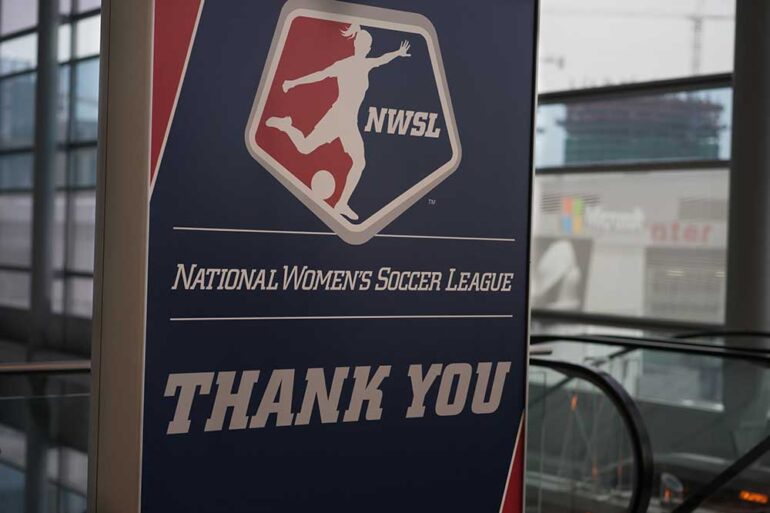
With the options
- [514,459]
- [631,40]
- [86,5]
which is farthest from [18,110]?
[514,459]

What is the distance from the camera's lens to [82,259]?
1534 cm

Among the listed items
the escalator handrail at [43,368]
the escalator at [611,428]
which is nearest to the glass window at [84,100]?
the escalator at [611,428]

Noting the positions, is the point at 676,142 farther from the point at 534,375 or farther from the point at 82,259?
the point at 82,259

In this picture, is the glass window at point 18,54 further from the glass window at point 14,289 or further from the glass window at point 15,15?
the glass window at point 14,289

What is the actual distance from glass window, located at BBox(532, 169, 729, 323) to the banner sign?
899 cm

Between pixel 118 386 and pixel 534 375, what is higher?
pixel 118 386

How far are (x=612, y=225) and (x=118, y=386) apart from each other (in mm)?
10410

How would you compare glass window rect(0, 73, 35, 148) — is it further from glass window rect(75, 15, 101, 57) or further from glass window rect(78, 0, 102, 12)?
glass window rect(78, 0, 102, 12)

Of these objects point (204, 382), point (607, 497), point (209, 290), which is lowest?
point (607, 497)

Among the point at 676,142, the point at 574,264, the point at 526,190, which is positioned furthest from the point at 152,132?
the point at 574,264

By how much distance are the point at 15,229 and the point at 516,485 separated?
14.6 metres

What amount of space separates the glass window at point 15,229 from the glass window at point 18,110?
0.86 meters

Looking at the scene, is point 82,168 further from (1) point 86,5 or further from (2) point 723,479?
(2) point 723,479

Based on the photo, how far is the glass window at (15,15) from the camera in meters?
15.4
